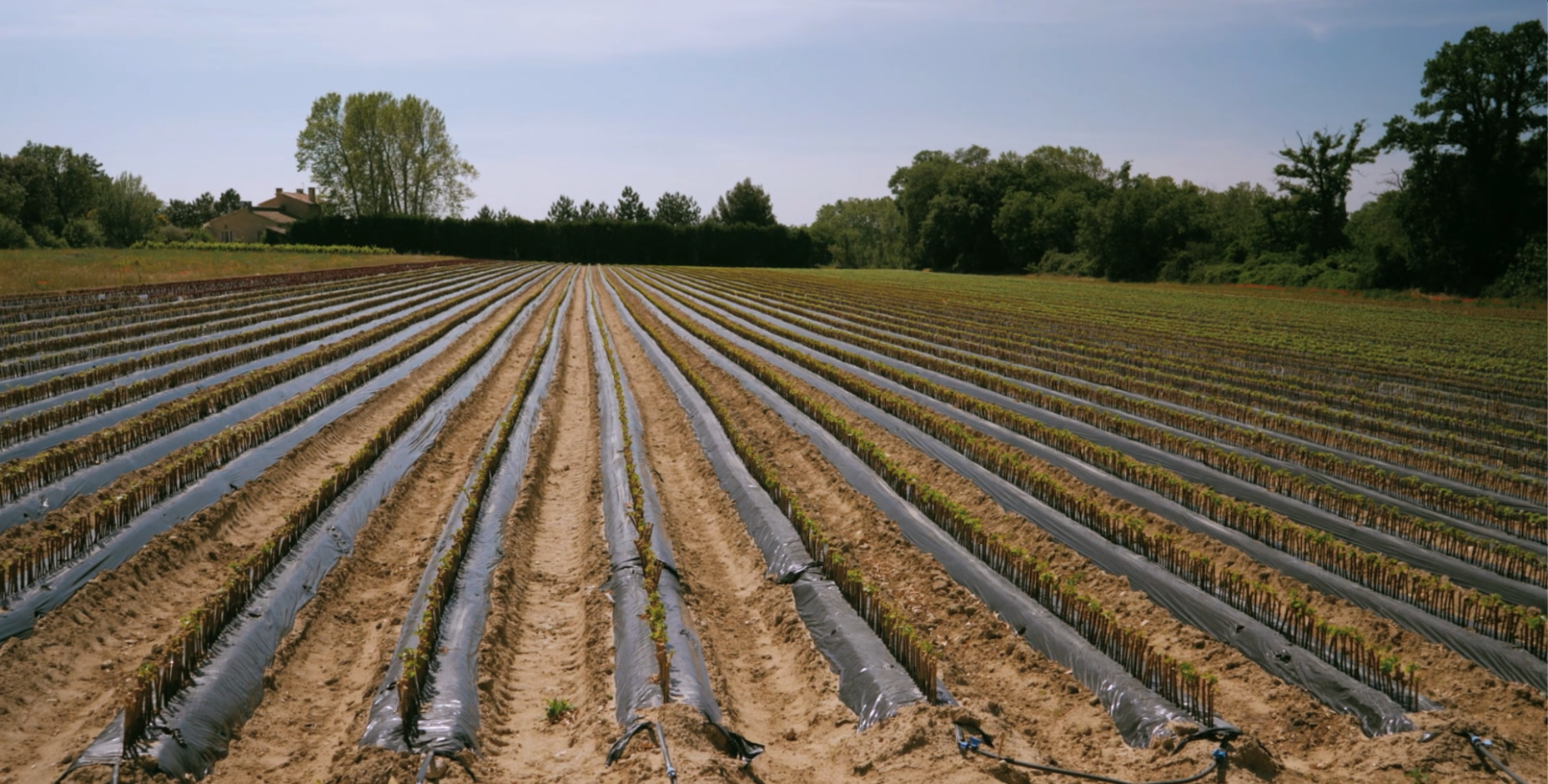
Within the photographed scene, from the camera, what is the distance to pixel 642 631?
6.30 m

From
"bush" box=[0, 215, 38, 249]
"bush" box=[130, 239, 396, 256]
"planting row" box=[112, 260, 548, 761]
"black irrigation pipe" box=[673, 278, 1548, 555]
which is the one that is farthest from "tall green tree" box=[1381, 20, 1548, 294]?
"bush" box=[0, 215, 38, 249]

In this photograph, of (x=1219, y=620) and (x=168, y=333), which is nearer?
(x=1219, y=620)

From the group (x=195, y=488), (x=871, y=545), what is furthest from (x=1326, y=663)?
(x=195, y=488)

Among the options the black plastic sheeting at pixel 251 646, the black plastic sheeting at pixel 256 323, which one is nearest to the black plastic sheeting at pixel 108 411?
the black plastic sheeting at pixel 256 323

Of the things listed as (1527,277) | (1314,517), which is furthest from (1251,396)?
(1527,277)

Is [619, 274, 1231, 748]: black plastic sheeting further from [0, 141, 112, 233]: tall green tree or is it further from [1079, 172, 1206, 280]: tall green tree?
[0, 141, 112, 233]: tall green tree

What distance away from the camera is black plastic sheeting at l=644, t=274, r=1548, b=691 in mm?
6180

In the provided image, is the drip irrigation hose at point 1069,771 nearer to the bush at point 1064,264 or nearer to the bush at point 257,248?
the bush at point 1064,264

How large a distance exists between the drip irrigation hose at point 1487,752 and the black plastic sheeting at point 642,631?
4.03m

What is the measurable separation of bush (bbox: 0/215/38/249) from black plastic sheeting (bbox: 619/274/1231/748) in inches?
2606

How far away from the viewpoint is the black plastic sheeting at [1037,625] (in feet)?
17.7

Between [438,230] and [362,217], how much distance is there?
5.81 m

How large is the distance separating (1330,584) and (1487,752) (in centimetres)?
247

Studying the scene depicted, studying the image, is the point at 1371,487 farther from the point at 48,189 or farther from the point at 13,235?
the point at 48,189
